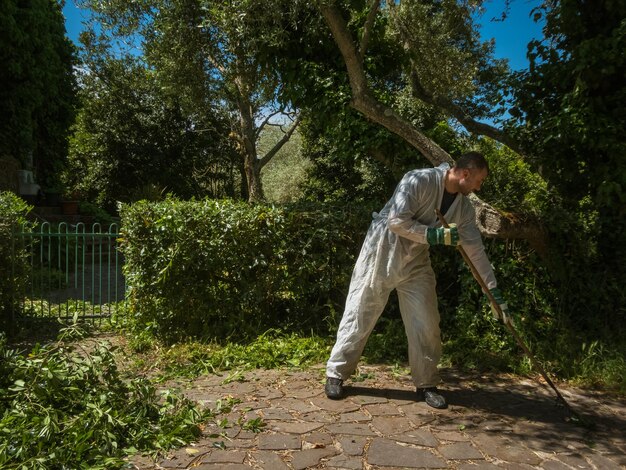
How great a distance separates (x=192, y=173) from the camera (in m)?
21.6

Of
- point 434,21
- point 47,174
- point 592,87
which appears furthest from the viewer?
point 47,174

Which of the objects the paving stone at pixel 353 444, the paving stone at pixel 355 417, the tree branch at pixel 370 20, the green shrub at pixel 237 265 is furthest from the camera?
the tree branch at pixel 370 20

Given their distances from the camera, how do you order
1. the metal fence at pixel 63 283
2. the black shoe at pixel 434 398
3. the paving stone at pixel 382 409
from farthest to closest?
the metal fence at pixel 63 283 < the black shoe at pixel 434 398 < the paving stone at pixel 382 409

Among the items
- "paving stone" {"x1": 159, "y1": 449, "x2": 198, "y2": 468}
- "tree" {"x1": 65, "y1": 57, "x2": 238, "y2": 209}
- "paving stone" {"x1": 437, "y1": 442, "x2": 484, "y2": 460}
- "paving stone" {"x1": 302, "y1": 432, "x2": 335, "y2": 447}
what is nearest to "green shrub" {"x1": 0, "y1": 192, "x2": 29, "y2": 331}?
"paving stone" {"x1": 159, "y1": 449, "x2": 198, "y2": 468}

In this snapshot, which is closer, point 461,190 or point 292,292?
point 461,190

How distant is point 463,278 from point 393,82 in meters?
9.76

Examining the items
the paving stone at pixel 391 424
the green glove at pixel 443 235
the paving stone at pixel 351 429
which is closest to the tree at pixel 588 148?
the green glove at pixel 443 235

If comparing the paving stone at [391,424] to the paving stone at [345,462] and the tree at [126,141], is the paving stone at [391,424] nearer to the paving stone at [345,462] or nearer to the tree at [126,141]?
the paving stone at [345,462]

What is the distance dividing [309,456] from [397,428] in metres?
0.71

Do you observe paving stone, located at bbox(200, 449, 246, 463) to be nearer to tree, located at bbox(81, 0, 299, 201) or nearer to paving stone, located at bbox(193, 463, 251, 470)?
paving stone, located at bbox(193, 463, 251, 470)

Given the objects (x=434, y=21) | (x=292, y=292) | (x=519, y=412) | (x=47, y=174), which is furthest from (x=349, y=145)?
(x=47, y=174)

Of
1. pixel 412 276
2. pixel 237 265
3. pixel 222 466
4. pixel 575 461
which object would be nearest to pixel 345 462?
pixel 222 466

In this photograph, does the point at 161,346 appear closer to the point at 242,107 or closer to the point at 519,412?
the point at 519,412

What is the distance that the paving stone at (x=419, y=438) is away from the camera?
3367mm
